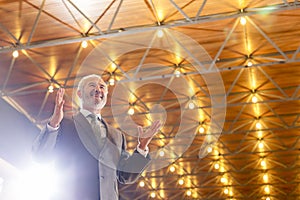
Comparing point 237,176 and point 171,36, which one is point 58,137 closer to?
point 171,36

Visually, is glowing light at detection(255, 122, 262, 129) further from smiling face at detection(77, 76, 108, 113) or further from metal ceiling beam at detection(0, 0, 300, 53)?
smiling face at detection(77, 76, 108, 113)

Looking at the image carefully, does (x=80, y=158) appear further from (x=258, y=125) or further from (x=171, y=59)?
(x=258, y=125)

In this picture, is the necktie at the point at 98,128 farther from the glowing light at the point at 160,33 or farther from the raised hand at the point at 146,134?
the glowing light at the point at 160,33

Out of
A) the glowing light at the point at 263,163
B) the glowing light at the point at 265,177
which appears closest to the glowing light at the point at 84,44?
the glowing light at the point at 263,163

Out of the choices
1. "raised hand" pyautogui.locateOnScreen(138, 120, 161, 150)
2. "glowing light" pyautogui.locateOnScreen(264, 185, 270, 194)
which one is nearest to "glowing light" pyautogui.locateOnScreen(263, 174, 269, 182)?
"glowing light" pyautogui.locateOnScreen(264, 185, 270, 194)

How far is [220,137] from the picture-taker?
19.5 meters

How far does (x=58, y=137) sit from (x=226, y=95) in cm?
1281

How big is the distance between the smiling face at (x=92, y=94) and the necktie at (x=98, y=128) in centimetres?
6

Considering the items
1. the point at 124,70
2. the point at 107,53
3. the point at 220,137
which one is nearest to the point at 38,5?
the point at 107,53

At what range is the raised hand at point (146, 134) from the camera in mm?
2902

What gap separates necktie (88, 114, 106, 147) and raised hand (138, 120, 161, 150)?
330mm

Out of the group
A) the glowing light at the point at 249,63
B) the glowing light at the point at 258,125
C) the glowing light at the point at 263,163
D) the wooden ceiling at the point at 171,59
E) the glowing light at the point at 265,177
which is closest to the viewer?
the wooden ceiling at the point at 171,59

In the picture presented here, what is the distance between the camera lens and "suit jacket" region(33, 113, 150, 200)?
2.50 m

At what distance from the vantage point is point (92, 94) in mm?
2781
